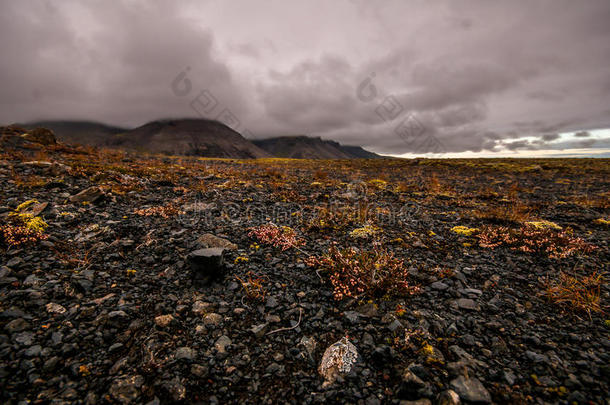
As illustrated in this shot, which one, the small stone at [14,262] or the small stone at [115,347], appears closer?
the small stone at [115,347]

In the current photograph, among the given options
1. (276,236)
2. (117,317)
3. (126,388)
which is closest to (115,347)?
(117,317)

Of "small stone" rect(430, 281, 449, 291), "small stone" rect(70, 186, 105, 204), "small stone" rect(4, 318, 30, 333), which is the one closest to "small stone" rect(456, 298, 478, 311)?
"small stone" rect(430, 281, 449, 291)

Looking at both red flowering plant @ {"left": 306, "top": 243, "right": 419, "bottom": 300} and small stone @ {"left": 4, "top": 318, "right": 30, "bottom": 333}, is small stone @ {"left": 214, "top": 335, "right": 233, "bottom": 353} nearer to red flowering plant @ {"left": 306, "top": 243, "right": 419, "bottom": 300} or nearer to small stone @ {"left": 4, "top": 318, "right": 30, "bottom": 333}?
red flowering plant @ {"left": 306, "top": 243, "right": 419, "bottom": 300}

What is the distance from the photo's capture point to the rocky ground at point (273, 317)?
3.12 m

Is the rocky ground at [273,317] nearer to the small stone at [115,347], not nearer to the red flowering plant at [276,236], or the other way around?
the small stone at [115,347]

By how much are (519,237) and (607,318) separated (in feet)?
12.4

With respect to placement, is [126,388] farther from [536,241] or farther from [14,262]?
[536,241]

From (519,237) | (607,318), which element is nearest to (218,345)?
(607,318)

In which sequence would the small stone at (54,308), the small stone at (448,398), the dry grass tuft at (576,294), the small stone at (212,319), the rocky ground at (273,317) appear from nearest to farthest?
the small stone at (448,398)
the rocky ground at (273,317)
the small stone at (54,308)
the small stone at (212,319)
the dry grass tuft at (576,294)

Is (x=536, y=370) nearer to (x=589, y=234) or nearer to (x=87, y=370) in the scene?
(x=87, y=370)

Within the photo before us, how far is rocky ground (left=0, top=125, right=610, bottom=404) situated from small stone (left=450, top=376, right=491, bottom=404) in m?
0.01

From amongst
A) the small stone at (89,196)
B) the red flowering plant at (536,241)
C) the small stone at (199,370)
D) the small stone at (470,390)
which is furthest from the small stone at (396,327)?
the small stone at (89,196)

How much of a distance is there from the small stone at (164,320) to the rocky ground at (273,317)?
0.14 feet

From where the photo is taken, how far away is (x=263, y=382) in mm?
3332
